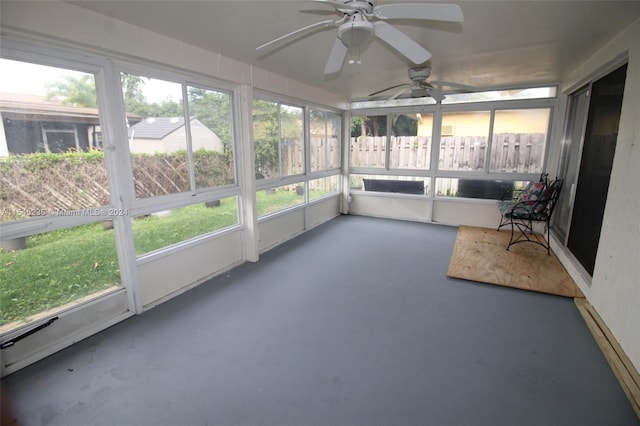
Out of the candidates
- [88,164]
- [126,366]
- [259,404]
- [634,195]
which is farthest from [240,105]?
[634,195]

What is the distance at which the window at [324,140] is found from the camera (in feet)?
17.1

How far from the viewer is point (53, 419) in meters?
1.65

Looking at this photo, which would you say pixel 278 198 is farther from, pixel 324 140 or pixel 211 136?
pixel 324 140

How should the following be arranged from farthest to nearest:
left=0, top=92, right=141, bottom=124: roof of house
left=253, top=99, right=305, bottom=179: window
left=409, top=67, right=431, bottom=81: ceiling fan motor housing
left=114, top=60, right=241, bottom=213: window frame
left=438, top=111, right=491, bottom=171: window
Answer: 1. left=438, top=111, right=491, bottom=171: window
2. left=253, top=99, right=305, bottom=179: window
3. left=409, top=67, right=431, bottom=81: ceiling fan motor housing
4. left=114, top=60, right=241, bottom=213: window frame
5. left=0, top=92, right=141, bottom=124: roof of house

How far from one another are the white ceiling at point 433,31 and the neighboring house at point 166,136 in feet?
2.37

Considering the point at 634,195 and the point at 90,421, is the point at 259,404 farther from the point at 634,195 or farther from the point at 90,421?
the point at 634,195

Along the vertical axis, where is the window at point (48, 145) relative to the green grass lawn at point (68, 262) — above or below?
above

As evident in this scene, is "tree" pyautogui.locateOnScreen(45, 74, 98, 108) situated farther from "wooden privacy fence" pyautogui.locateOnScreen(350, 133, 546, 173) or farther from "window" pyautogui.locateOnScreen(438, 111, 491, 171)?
"window" pyautogui.locateOnScreen(438, 111, 491, 171)

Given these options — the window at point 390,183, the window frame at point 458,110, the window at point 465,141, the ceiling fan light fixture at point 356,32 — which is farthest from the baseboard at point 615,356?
the window at point 390,183

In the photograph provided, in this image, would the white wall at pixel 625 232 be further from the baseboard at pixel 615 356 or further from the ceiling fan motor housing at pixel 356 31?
the ceiling fan motor housing at pixel 356 31

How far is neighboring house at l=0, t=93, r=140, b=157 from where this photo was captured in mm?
1897

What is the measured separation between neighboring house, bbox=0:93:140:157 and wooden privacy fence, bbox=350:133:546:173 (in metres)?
4.70

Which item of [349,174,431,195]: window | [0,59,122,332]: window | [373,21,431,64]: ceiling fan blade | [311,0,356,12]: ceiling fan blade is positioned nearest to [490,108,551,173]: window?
[349,174,431,195]: window

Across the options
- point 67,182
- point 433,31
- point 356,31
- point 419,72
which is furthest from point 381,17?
point 67,182
